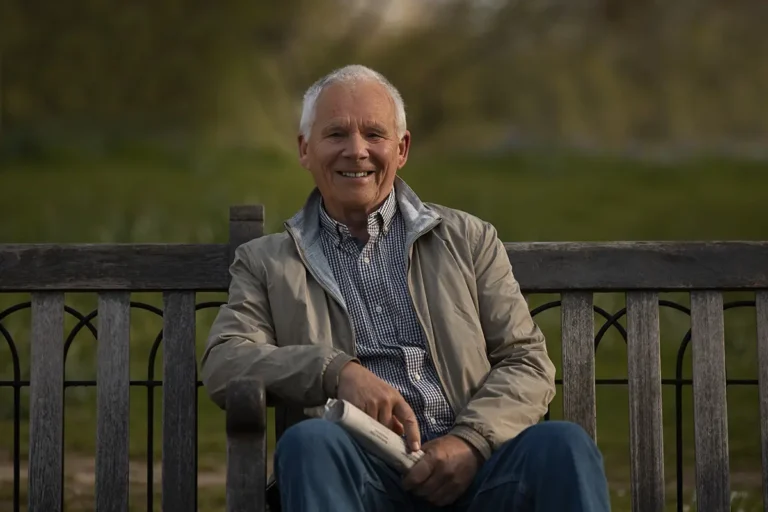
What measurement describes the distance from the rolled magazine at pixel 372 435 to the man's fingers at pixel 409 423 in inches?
0.5

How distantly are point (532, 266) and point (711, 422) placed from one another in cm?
49

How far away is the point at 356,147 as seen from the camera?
231 cm

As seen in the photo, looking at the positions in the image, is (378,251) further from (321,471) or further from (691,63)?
(691,63)

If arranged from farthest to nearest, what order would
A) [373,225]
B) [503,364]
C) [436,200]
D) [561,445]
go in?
[436,200] → [373,225] → [503,364] → [561,445]

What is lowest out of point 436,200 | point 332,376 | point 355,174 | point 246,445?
point 246,445

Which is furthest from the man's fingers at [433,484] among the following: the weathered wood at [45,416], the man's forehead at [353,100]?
the weathered wood at [45,416]

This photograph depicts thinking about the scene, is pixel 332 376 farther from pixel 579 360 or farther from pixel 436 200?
pixel 436 200

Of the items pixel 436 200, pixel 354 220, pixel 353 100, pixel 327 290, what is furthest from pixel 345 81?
pixel 436 200

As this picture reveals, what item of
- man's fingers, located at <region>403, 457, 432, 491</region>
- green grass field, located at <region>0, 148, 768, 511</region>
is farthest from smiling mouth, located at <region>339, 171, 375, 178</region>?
green grass field, located at <region>0, 148, 768, 511</region>

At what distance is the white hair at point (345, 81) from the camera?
2358 millimetres

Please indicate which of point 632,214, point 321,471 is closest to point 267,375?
point 321,471

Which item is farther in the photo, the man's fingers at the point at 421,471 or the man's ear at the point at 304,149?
the man's ear at the point at 304,149

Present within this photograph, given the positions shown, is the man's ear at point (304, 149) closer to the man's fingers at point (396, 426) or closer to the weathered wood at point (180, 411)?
the weathered wood at point (180, 411)

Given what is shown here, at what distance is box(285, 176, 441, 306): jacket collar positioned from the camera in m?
2.28
